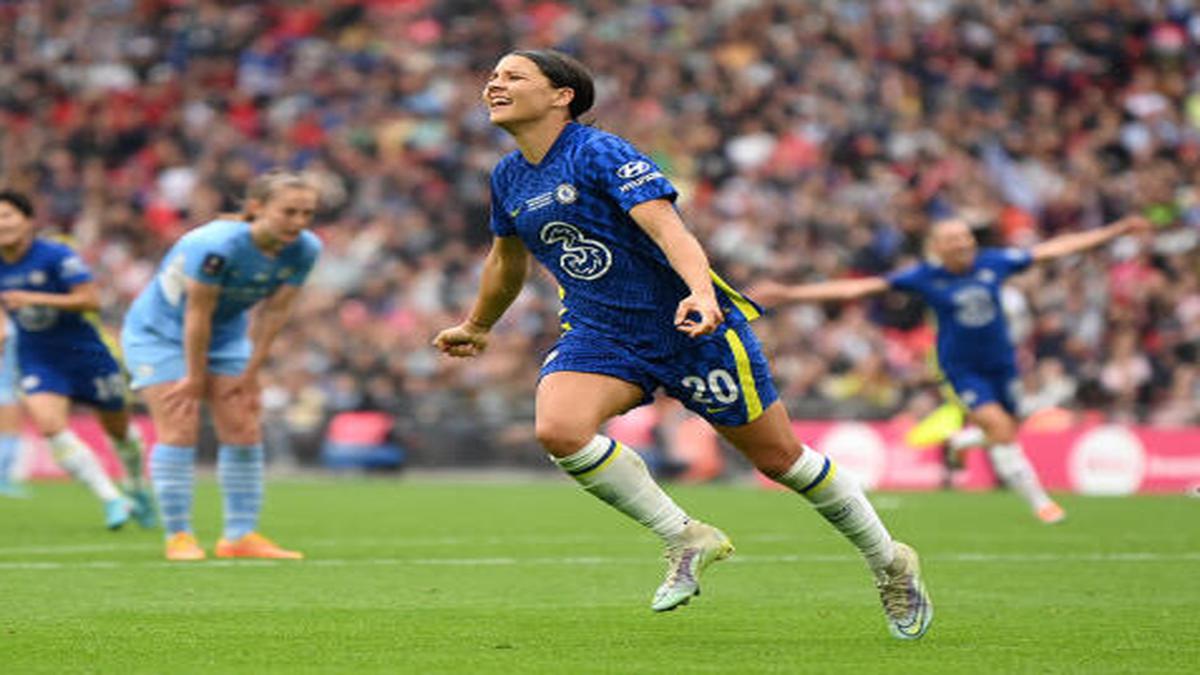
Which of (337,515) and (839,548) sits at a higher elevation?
(839,548)

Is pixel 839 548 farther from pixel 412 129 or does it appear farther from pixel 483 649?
pixel 412 129

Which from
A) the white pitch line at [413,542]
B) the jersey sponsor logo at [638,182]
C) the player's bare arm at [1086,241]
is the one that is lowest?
the white pitch line at [413,542]

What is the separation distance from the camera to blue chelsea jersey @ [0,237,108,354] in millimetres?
13641

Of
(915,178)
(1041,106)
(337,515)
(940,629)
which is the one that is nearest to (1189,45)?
(1041,106)

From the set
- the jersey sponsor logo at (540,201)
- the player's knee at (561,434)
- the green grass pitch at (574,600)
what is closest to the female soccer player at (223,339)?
the green grass pitch at (574,600)

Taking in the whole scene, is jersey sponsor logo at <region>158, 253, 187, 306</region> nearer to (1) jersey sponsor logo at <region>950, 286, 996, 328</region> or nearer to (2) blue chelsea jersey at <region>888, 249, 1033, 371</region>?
(2) blue chelsea jersey at <region>888, 249, 1033, 371</region>

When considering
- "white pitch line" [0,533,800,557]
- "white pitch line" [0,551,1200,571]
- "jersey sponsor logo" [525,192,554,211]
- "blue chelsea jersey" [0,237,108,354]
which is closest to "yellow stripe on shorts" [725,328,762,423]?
"jersey sponsor logo" [525,192,554,211]

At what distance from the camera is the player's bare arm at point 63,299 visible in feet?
43.3

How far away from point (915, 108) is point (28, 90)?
39.4 ft

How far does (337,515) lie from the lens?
52.3 feet

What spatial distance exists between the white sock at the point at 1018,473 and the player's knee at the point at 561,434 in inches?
332

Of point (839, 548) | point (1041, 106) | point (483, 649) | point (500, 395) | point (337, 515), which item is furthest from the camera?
point (1041, 106)

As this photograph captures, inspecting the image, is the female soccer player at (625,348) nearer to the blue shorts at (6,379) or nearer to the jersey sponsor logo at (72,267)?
the jersey sponsor logo at (72,267)

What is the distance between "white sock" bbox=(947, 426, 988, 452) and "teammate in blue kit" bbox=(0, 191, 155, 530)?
21.5 ft
